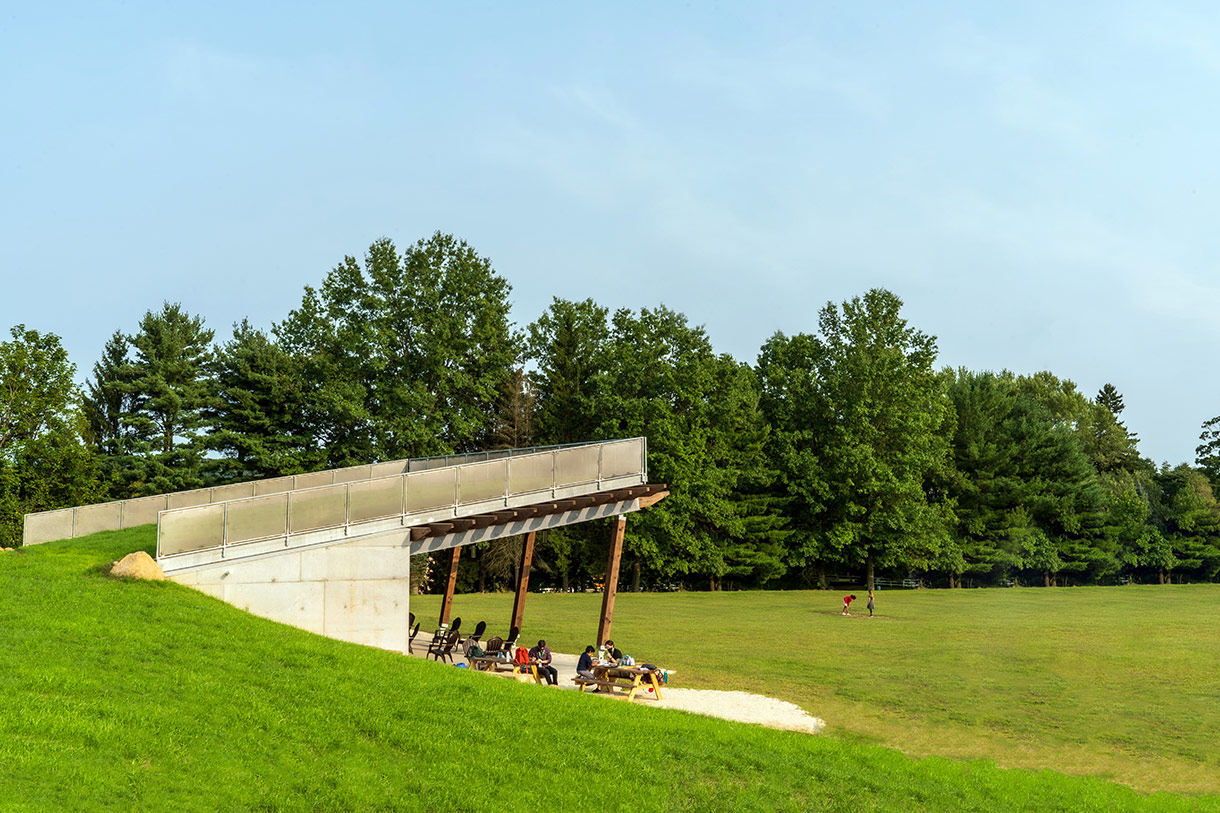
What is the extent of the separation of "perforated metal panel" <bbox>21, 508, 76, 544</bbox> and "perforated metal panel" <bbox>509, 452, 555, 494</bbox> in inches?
470

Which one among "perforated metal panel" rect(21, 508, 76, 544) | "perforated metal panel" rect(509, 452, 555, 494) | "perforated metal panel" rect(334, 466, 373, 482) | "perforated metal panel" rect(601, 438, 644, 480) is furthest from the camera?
"perforated metal panel" rect(334, 466, 373, 482)

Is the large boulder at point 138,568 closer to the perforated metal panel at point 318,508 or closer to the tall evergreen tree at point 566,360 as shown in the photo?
the perforated metal panel at point 318,508

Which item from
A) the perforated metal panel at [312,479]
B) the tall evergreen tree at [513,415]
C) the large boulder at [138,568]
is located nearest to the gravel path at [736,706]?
the large boulder at [138,568]

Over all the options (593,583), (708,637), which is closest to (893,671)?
(708,637)

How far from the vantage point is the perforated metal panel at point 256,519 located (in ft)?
60.5

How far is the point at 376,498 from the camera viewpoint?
20172mm

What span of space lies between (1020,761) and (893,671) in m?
9.26

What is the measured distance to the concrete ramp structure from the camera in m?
18.3

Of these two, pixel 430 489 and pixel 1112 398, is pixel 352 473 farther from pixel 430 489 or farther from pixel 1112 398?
pixel 1112 398

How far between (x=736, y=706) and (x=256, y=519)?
33.1ft

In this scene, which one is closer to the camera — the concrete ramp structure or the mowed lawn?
the mowed lawn

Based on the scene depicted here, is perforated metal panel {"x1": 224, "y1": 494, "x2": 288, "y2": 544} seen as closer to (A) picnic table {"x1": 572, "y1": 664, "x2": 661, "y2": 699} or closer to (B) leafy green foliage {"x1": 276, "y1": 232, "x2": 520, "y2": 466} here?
(A) picnic table {"x1": 572, "y1": 664, "x2": 661, "y2": 699}

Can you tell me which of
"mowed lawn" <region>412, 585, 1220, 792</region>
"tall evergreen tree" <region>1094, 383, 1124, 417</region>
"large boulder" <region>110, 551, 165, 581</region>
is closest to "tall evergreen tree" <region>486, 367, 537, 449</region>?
"mowed lawn" <region>412, 585, 1220, 792</region>

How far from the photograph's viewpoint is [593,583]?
63.3 m
